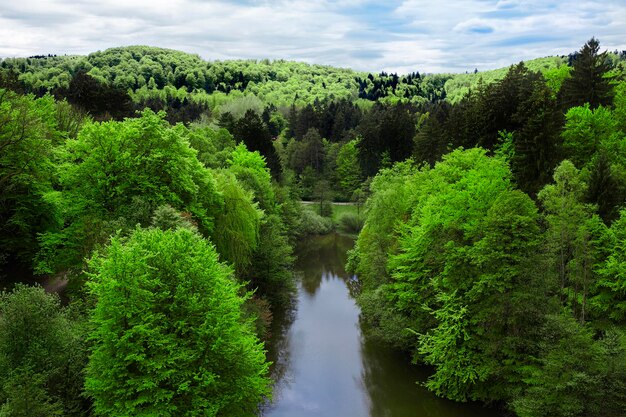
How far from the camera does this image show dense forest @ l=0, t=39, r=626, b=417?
705 inches

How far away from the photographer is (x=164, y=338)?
17953 millimetres

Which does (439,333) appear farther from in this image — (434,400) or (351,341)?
(351,341)

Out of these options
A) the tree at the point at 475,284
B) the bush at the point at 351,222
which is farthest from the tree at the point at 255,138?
the tree at the point at 475,284

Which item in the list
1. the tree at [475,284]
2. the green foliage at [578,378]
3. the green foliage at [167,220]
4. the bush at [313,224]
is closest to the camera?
the green foliage at [578,378]

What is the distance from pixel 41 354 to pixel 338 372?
19177 mm

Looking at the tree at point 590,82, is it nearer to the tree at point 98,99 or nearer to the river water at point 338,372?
the river water at point 338,372

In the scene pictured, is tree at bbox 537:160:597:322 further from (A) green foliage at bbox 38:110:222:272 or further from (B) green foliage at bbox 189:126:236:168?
(B) green foliage at bbox 189:126:236:168

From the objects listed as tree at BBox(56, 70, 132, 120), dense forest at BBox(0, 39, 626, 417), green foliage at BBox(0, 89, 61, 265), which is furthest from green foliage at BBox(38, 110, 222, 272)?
tree at BBox(56, 70, 132, 120)

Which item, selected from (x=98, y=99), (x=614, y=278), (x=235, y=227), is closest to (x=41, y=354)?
(x=235, y=227)

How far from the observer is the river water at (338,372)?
28234mm

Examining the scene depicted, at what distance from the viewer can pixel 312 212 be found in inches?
2879

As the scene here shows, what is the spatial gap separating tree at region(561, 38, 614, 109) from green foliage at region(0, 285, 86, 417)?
41.0 metres

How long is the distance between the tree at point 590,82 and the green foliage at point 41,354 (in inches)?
1613

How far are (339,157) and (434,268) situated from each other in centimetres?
5816
